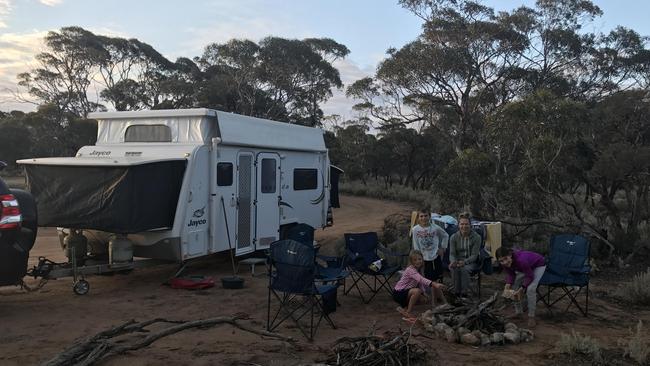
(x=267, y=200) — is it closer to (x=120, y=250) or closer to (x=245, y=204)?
(x=245, y=204)

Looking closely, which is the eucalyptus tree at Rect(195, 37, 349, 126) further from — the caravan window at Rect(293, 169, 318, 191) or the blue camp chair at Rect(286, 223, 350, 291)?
the blue camp chair at Rect(286, 223, 350, 291)

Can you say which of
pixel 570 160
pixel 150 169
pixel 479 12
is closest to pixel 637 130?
pixel 570 160

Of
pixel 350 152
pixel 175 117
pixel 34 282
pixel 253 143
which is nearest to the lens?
pixel 34 282

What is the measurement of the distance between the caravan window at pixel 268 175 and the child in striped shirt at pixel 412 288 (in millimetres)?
3686

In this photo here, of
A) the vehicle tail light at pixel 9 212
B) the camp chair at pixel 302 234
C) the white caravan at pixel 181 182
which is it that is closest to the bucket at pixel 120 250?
the white caravan at pixel 181 182

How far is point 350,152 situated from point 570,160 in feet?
76.9

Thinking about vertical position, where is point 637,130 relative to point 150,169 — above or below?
above

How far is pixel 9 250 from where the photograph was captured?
19.3 ft

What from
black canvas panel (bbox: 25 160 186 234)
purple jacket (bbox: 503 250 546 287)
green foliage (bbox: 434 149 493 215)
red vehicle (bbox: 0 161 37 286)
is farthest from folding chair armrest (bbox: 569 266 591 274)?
red vehicle (bbox: 0 161 37 286)

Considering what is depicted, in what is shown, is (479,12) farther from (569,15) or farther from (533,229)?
(533,229)

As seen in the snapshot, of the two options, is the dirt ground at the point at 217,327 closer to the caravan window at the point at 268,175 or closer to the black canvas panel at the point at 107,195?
the black canvas panel at the point at 107,195

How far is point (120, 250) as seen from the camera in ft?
24.4

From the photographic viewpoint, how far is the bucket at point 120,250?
24.3ft

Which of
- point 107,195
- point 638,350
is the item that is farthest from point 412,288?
point 107,195
